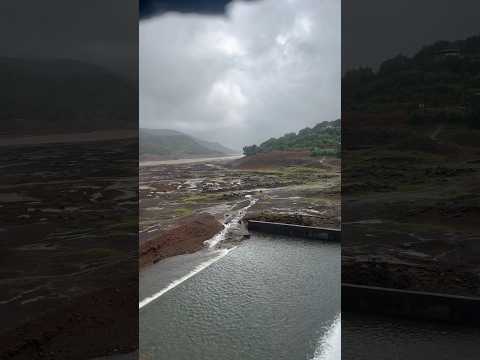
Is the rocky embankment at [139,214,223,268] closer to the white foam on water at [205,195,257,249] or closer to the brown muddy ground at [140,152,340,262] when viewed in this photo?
the brown muddy ground at [140,152,340,262]

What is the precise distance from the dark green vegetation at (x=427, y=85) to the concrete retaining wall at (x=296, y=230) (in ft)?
21.4

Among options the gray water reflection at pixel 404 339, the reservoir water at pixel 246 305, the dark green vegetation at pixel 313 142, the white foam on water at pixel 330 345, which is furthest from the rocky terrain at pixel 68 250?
the dark green vegetation at pixel 313 142

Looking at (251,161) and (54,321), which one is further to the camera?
(251,161)

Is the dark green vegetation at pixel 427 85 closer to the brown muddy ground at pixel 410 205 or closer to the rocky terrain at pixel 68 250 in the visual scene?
the brown muddy ground at pixel 410 205

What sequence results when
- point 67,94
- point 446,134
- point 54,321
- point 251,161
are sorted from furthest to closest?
point 251,161 → point 446,134 → point 67,94 → point 54,321

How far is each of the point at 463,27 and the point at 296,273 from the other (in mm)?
6035

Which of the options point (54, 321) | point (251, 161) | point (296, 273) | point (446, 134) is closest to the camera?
point (54, 321)

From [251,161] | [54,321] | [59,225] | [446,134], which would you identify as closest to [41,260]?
[59,225]

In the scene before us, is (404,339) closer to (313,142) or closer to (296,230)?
(296,230)

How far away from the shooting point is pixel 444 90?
391 cm

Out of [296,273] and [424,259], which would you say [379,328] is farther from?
[296,273]

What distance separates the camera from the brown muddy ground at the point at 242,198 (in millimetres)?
11750

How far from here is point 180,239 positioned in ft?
36.1

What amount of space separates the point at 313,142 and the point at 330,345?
28681mm
